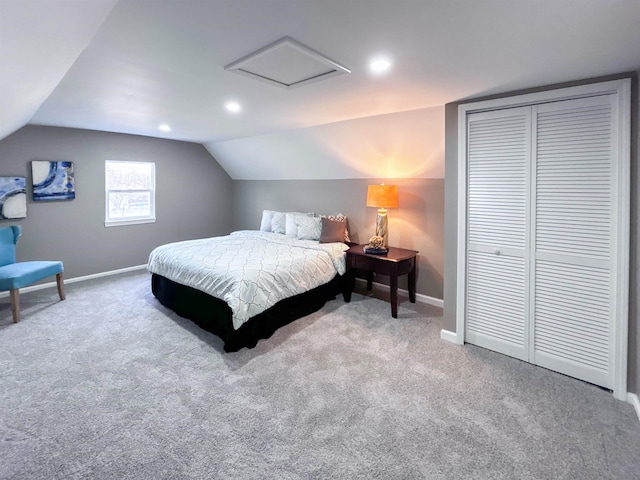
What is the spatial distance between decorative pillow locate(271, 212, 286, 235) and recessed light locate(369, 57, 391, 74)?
3.30 metres

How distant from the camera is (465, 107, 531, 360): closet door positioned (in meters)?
2.62

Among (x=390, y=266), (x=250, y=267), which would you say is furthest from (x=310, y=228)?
(x=250, y=267)

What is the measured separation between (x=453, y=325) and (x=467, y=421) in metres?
1.13

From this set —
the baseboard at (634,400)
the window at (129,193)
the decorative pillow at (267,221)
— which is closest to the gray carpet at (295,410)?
the baseboard at (634,400)

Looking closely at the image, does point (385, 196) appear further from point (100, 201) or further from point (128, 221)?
point (100, 201)

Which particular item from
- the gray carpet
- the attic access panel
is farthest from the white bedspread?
the attic access panel

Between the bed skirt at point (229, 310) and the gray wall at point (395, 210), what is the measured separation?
97 centimetres

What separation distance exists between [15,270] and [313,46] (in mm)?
3900

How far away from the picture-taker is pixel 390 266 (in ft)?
11.6

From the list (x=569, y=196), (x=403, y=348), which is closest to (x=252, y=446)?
(x=403, y=348)

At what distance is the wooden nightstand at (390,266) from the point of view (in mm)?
3543

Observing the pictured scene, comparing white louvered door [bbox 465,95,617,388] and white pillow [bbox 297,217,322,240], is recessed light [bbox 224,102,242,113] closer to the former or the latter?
white pillow [bbox 297,217,322,240]

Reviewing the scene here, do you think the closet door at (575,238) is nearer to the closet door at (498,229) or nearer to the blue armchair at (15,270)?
the closet door at (498,229)

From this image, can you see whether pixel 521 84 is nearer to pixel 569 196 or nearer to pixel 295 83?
pixel 569 196
